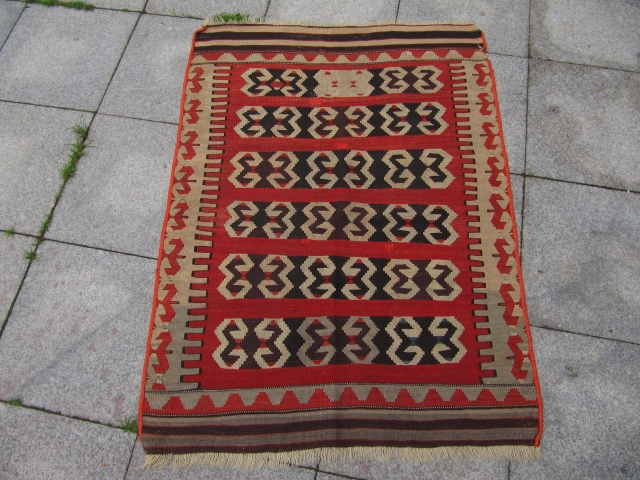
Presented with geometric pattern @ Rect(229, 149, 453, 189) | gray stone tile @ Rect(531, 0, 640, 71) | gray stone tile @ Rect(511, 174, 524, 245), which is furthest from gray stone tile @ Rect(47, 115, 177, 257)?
gray stone tile @ Rect(531, 0, 640, 71)

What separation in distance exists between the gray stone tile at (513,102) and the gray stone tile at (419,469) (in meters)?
1.36

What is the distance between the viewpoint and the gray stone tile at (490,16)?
8.21 feet

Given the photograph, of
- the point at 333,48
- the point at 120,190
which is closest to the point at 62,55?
the point at 120,190

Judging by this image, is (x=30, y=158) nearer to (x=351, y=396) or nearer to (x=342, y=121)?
(x=342, y=121)

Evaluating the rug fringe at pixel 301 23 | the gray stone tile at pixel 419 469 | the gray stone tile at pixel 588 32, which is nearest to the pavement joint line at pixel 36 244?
the rug fringe at pixel 301 23

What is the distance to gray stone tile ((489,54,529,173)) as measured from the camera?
7.43 ft

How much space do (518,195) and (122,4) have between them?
2517 mm

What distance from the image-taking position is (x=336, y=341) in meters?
1.91

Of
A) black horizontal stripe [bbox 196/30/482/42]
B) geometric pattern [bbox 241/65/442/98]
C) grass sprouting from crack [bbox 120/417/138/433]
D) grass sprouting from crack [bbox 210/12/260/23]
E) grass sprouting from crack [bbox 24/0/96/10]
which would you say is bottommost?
grass sprouting from crack [bbox 120/417/138/433]

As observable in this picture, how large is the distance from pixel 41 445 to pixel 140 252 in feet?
2.91

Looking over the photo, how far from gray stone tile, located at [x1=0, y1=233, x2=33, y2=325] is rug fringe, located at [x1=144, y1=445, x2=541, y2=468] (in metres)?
1.00

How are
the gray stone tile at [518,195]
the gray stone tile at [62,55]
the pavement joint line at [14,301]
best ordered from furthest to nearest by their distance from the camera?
the gray stone tile at [62,55]
the gray stone tile at [518,195]
the pavement joint line at [14,301]

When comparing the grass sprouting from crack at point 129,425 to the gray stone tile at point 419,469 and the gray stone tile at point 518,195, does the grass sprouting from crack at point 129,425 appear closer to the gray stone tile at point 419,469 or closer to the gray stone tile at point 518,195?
→ the gray stone tile at point 419,469

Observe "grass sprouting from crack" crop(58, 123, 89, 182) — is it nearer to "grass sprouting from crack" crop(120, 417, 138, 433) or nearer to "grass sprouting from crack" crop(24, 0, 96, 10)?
"grass sprouting from crack" crop(24, 0, 96, 10)
